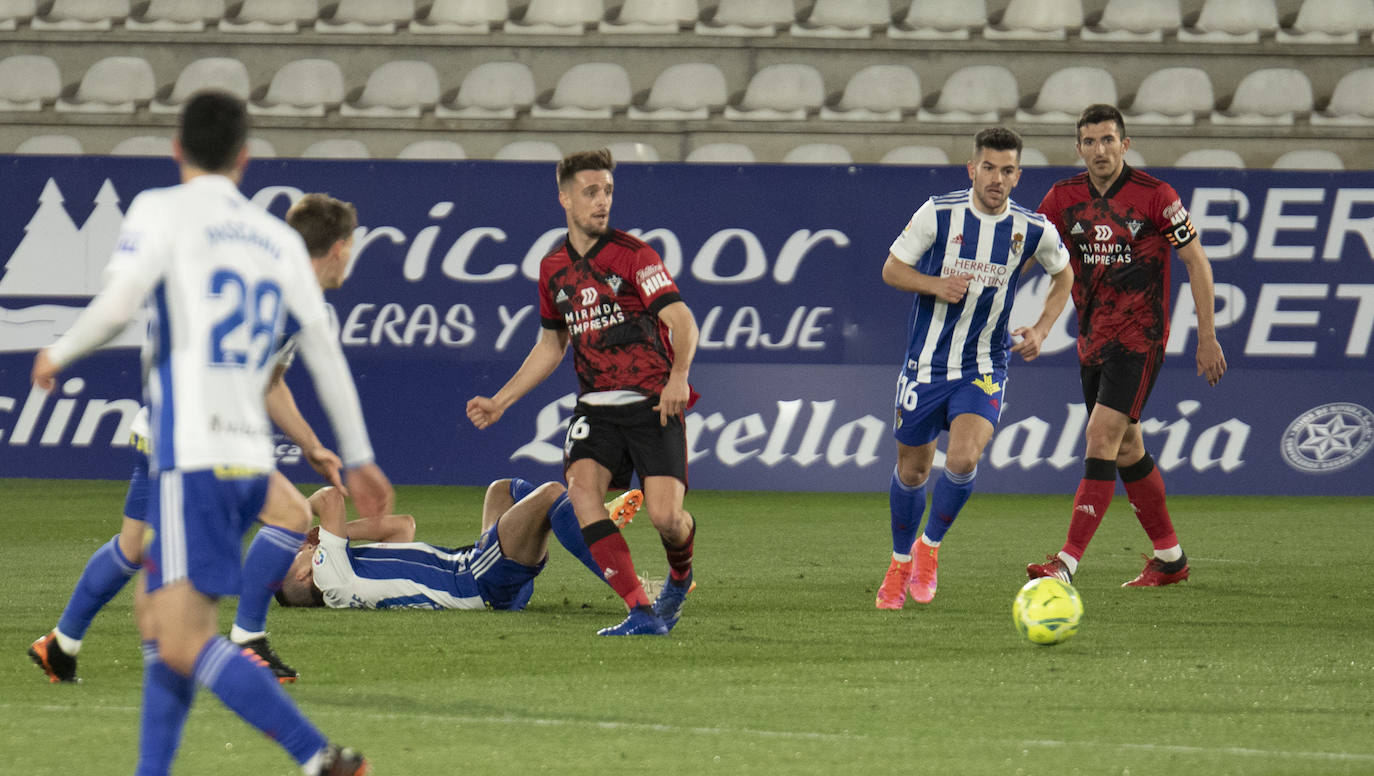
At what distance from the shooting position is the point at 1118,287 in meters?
8.02

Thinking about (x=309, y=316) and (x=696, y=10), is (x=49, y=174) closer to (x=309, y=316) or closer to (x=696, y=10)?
(x=696, y=10)

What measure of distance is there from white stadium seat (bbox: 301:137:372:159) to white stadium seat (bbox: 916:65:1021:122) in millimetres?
5028

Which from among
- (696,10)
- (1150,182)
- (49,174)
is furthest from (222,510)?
(696,10)

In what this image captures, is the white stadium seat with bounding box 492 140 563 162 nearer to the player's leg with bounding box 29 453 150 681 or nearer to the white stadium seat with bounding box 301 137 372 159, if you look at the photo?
the white stadium seat with bounding box 301 137 372 159

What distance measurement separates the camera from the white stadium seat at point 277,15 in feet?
55.4

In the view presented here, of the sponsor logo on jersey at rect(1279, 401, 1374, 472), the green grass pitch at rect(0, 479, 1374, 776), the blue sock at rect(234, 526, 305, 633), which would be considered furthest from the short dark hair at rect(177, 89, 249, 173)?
the sponsor logo on jersey at rect(1279, 401, 1374, 472)

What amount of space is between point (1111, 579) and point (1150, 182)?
190cm

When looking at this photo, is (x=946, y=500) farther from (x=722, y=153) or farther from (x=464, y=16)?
(x=464, y=16)

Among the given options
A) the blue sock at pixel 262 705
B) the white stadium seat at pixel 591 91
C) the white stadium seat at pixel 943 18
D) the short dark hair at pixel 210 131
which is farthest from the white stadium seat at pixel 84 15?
the blue sock at pixel 262 705

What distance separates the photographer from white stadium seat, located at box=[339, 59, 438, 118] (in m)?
16.2

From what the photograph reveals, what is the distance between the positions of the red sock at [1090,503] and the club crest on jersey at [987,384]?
0.86 metres

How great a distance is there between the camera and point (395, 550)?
704 centimetres

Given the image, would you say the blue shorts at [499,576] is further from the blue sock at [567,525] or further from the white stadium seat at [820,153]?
the white stadium seat at [820,153]

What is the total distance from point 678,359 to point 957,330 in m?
1.55
